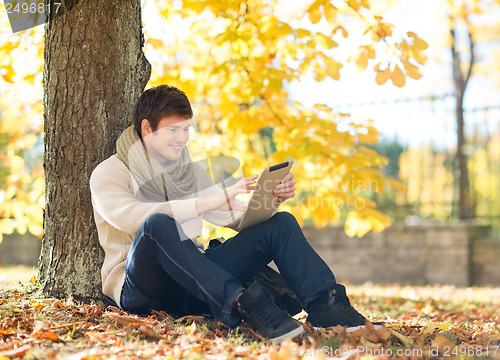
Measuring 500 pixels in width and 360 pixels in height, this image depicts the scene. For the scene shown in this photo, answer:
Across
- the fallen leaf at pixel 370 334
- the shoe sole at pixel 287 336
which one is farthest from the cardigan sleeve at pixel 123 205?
the fallen leaf at pixel 370 334

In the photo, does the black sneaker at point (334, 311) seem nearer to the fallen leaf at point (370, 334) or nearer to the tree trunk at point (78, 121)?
the fallen leaf at point (370, 334)

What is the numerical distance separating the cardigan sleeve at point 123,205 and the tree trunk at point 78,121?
471 millimetres

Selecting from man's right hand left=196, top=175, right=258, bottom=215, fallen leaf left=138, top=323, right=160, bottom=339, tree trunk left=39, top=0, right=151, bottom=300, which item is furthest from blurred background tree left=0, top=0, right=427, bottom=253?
fallen leaf left=138, top=323, right=160, bottom=339

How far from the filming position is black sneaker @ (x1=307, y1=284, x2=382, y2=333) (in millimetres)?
2498

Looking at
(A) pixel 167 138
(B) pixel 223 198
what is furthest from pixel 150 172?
(B) pixel 223 198

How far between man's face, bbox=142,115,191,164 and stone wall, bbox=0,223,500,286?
5.13 meters

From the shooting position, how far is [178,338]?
94.2 inches

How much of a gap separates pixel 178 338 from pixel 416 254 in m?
5.61

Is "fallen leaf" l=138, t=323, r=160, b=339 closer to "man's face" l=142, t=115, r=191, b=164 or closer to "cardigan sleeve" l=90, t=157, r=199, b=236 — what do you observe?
"cardigan sleeve" l=90, t=157, r=199, b=236

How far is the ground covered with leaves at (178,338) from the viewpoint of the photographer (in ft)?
7.10

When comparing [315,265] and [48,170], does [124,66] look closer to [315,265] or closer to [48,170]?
[48,170]

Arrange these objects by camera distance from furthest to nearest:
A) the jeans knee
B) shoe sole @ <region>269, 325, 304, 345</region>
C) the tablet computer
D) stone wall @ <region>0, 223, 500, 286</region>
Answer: stone wall @ <region>0, 223, 500, 286</region> → the jeans knee → the tablet computer → shoe sole @ <region>269, 325, 304, 345</region>

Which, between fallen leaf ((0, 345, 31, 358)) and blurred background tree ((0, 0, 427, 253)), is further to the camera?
blurred background tree ((0, 0, 427, 253))

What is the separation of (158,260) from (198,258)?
0.21 meters
